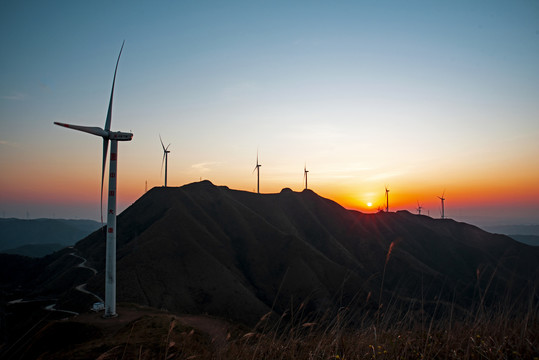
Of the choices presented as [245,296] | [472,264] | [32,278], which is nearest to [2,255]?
[32,278]

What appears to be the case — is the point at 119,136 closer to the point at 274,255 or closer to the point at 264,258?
the point at 264,258

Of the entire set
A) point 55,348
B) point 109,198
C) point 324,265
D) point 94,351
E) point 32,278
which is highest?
point 109,198

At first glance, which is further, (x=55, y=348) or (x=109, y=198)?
(x=109, y=198)

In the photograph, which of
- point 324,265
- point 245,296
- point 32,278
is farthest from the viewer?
point 32,278

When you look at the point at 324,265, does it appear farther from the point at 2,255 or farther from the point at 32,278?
the point at 2,255

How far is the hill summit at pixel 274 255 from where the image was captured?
9412 centimetres

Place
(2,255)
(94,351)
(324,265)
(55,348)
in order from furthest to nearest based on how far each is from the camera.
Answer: (2,255) < (324,265) < (55,348) < (94,351)

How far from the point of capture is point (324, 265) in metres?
121

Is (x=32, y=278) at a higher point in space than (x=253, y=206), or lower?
lower

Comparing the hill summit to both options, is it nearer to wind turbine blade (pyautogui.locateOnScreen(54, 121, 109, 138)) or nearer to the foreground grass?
wind turbine blade (pyautogui.locateOnScreen(54, 121, 109, 138))

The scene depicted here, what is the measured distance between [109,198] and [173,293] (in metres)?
57.0

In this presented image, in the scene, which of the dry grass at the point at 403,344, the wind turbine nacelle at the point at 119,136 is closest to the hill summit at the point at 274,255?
the wind turbine nacelle at the point at 119,136

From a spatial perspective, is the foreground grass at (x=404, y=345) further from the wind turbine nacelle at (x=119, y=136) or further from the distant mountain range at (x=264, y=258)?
the distant mountain range at (x=264, y=258)

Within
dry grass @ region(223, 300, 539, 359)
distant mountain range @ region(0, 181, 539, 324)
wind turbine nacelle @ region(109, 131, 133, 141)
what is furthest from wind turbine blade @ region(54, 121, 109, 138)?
distant mountain range @ region(0, 181, 539, 324)
